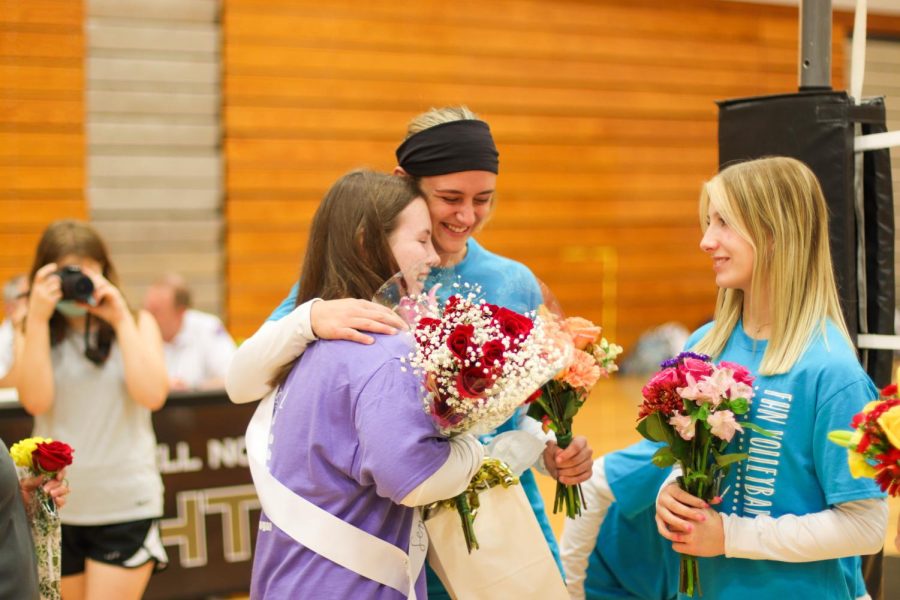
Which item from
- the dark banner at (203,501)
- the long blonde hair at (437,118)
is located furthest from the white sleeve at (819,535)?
the dark banner at (203,501)

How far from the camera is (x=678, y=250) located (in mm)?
10516

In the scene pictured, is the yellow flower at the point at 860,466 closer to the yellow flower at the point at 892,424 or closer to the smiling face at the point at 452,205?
the yellow flower at the point at 892,424

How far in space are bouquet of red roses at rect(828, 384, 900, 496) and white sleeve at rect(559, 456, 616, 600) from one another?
1.09m

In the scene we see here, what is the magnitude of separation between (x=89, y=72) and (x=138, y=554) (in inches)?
231

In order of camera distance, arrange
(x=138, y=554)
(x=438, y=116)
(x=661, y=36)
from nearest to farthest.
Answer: (x=438, y=116), (x=138, y=554), (x=661, y=36)

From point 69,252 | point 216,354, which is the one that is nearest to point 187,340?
point 216,354

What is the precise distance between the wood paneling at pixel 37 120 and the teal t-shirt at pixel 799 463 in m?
7.15

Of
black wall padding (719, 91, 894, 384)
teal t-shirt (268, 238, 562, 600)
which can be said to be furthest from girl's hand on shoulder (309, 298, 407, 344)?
black wall padding (719, 91, 894, 384)

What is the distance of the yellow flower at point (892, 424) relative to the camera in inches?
59.2

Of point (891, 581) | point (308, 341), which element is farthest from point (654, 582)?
point (308, 341)

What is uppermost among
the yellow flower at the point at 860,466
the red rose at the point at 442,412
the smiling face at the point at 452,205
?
the smiling face at the point at 452,205

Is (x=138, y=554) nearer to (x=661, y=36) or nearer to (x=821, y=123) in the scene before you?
(x=821, y=123)

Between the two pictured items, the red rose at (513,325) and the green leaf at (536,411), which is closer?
the red rose at (513,325)

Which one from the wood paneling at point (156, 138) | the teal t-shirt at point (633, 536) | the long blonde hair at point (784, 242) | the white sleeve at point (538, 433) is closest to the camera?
the long blonde hair at point (784, 242)
